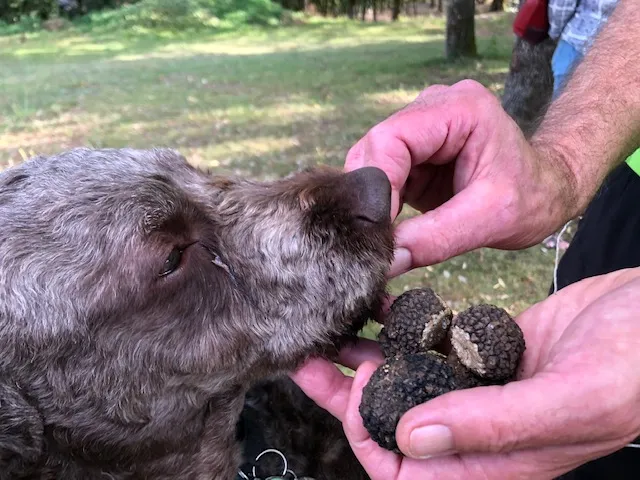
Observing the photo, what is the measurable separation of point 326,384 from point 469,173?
2.75ft

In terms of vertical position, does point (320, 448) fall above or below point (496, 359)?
below

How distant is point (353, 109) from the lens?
9.56m

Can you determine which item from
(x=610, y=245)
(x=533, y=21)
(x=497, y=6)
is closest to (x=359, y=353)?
(x=610, y=245)

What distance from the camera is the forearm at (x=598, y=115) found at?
8.13ft

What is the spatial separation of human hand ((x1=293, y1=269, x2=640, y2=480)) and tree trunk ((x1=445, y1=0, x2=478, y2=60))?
1196 cm

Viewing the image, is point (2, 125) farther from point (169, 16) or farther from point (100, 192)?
point (169, 16)

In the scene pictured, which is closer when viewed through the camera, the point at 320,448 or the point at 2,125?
the point at 320,448

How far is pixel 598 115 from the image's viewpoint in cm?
259

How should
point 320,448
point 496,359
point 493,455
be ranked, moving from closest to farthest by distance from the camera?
1. point 493,455
2. point 496,359
3. point 320,448

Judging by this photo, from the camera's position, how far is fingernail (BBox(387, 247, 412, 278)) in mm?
2098

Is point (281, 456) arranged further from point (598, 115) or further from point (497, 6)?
point (497, 6)

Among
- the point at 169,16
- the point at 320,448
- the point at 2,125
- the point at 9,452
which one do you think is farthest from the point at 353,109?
the point at 169,16

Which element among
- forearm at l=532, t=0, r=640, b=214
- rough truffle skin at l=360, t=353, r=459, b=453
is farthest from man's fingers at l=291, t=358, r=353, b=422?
forearm at l=532, t=0, r=640, b=214

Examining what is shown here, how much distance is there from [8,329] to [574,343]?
67.2 inches
